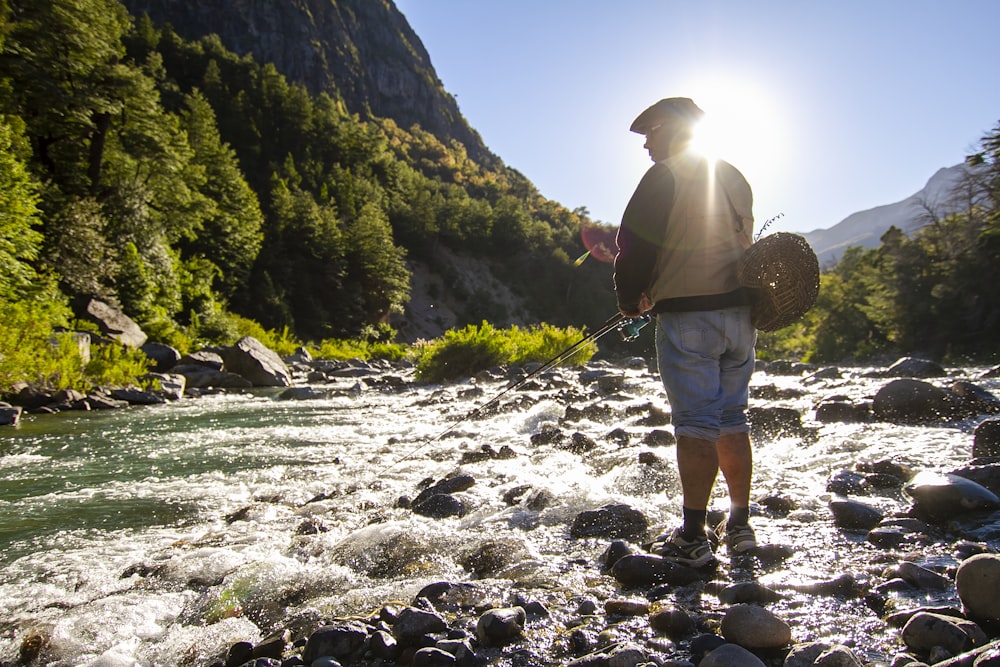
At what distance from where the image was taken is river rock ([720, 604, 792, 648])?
1636 mm

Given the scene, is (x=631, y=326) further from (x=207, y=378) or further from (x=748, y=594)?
(x=207, y=378)

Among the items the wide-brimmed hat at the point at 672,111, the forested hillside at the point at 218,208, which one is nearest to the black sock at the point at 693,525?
the wide-brimmed hat at the point at 672,111

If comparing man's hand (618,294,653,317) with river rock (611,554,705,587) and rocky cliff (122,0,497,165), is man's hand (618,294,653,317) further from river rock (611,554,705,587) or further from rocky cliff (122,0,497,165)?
rocky cliff (122,0,497,165)

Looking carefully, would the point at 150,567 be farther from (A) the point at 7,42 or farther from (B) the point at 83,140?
(B) the point at 83,140

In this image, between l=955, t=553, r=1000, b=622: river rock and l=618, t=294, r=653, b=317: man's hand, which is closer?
l=955, t=553, r=1000, b=622: river rock

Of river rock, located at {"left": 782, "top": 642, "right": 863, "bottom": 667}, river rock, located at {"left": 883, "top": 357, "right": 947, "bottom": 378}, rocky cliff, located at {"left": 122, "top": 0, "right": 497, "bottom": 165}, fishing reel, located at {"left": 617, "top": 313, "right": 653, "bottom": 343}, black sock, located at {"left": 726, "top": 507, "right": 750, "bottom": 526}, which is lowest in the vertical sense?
river rock, located at {"left": 883, "top": 357, "right": 947, "bottom": 378}

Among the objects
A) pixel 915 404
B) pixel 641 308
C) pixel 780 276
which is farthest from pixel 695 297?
pixel 915 404

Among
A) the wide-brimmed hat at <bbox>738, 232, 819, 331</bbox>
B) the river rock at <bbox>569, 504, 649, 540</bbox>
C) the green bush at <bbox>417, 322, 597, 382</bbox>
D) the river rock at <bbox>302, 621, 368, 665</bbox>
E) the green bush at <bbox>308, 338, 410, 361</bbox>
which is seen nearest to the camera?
the river rock at <bbox>302, 621, 368, 665</bbox>

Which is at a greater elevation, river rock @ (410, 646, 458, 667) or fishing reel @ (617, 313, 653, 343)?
fishing reel @ (617, 313, 653, 343)

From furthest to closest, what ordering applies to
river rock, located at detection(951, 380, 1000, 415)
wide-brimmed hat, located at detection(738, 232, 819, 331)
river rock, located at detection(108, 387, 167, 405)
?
river rock, located at detection(108, 387, 167, 405) → river rock, located at detection(951, 380, 1000, 415) → wide-brimmed hat, located at detection(738, 232, 819, 331)

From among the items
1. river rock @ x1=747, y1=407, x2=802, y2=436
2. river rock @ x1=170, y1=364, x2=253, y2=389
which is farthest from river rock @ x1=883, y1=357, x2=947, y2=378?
river rock @ x1=170, y1=364, x2=253, y2=389

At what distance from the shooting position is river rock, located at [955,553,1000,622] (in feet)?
5.32

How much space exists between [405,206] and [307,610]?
2499 inches

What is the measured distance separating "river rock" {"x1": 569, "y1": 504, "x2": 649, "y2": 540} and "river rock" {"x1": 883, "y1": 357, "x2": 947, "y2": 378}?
32.1 ft
